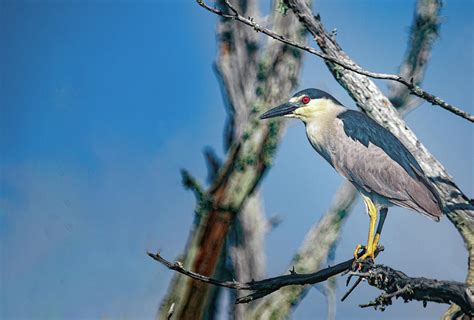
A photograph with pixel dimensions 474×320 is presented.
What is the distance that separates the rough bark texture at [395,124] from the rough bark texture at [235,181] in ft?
3.82

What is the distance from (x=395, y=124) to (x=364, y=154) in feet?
2.42

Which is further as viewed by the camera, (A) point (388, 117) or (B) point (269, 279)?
(A) point (388, 117)

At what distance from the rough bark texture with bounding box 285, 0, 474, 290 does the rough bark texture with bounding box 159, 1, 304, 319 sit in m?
1.16

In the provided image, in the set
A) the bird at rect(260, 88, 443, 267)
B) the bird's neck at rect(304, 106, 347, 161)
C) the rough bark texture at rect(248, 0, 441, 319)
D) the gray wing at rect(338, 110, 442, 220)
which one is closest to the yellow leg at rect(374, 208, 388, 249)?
the bird at rect(260, 88, 443, 267)

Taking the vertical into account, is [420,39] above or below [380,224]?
above

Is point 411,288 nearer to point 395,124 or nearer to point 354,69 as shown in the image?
point 354,69

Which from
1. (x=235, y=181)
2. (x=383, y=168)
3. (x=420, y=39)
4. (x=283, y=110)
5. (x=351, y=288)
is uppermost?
(x=420, y=39)

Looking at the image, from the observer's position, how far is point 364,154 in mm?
2623

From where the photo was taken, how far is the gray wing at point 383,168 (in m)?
2.45

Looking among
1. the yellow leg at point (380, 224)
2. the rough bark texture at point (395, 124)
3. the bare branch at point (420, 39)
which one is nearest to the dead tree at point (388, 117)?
the rough bark texture at point (395, 124)

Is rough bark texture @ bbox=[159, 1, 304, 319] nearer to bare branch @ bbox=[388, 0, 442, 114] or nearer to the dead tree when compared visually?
bare branch @ bbox=[388, 0, 442, 114]

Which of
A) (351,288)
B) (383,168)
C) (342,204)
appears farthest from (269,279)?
(342,204)

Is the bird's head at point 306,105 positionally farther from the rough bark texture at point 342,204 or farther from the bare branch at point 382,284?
the rough bark texture at point 342,204

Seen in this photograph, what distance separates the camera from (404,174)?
251cm
